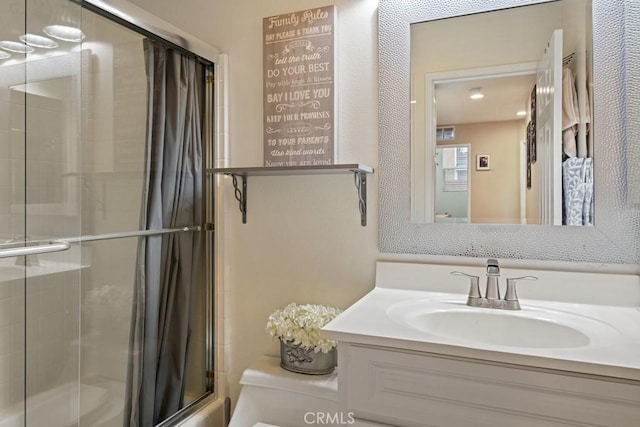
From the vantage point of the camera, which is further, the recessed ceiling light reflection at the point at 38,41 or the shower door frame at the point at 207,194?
the shower door frame at the point at 207,194

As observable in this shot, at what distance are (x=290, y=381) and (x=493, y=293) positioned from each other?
71 cm

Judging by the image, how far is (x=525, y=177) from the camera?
1380 millimetres

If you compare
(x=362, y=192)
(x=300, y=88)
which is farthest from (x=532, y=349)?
(x=300, y=88)

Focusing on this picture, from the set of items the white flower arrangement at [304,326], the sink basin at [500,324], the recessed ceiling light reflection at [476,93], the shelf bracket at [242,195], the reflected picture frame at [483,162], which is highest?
the recessed ceiling light reflection at [476,93]

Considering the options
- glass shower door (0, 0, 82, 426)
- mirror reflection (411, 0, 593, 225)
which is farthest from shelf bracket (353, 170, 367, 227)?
glass shower door (0, 0, 82, 426)

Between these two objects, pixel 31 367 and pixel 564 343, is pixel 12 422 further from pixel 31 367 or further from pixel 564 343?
pixel 564 343

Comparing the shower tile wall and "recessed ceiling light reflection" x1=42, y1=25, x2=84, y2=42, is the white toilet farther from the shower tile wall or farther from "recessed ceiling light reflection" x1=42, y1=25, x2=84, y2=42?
"recessed ceiling light reflection" x1=42, y1=25, x2=84, y2=42

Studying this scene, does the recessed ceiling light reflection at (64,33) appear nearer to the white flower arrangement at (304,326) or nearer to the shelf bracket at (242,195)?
the shelf bracket at (242,195)

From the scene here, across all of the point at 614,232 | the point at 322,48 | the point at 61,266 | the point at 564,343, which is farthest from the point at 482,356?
the point at 322,48

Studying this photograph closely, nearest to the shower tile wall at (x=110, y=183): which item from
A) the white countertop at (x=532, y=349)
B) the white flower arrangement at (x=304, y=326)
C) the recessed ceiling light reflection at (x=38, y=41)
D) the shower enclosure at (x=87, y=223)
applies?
the shower enclosure at (x=87, y=223)

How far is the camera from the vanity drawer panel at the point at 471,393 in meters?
0.82

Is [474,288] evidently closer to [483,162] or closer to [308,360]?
[483,162]

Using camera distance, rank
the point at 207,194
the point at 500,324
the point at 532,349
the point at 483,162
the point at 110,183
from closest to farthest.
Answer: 1. the point at 532,349
2. the point at 500,324
3. the point at 110,183
4. the point at 483,162
5. the point at 207,194

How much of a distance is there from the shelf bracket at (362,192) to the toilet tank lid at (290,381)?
1.81ft
